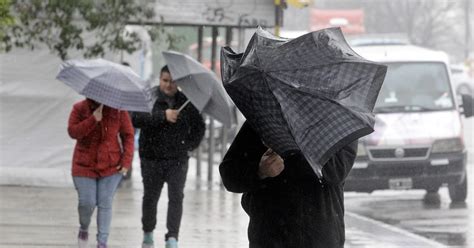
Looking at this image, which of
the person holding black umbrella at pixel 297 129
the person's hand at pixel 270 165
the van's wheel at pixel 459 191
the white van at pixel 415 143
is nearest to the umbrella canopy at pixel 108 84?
the person holding black umbrella at pixel 297 129

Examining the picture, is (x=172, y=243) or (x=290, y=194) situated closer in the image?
(x=290, y=194)

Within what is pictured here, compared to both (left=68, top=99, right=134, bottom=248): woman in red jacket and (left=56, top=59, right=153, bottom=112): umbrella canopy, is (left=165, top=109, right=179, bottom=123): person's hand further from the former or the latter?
(left=68, top=99, right=134, bottom=248): woman in red jacket

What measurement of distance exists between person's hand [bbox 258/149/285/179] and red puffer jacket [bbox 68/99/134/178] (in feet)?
14.1

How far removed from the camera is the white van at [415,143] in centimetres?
1544

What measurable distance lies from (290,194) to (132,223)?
722 centimetres

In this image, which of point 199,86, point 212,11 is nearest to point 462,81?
point 212,11

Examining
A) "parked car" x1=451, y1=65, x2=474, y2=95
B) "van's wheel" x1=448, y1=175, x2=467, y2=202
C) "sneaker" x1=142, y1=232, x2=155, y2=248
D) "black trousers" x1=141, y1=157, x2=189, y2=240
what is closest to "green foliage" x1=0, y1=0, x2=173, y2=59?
"van's wheel" x1=448, y1=175, x2=467, y2=202

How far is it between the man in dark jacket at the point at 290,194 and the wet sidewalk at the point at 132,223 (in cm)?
522

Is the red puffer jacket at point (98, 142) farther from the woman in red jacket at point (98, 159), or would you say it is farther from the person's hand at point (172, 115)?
the person's hand at point (172, 115)

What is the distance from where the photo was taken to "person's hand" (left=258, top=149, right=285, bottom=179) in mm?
5367

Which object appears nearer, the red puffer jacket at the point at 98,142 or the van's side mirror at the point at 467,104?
the red puffer jacket at the point at 98,142

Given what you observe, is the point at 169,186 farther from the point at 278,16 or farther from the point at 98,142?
the point at 278,16

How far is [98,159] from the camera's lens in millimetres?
9586

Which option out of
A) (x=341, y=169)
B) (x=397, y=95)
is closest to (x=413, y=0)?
(x=397, y=95)
